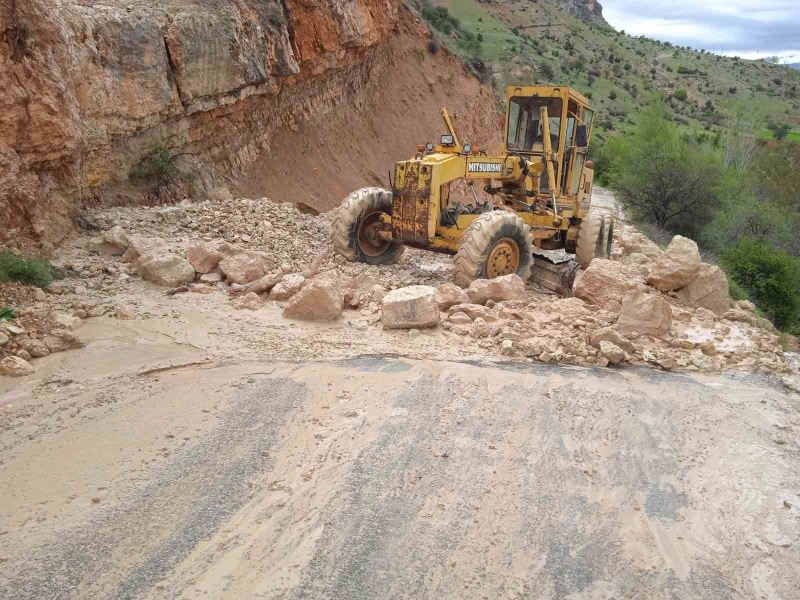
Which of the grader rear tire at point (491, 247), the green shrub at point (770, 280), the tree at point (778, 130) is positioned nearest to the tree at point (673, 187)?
the green shrub at point (770, 280)

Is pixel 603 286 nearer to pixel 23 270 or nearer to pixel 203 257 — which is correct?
pixel 203 257

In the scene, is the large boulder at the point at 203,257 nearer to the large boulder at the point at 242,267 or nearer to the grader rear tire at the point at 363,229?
the large boulder at the point at 242,267

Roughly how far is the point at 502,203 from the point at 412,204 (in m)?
2.18

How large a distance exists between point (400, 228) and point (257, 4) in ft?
25.6

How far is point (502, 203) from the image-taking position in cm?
1055

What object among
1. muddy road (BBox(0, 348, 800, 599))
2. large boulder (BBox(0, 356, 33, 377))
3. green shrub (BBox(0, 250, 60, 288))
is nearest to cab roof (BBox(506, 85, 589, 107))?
muddy road (BBox(0, 348, 800, 599))

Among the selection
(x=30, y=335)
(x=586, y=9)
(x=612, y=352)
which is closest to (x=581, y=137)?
(x=612, y=352)

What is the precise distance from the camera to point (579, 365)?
6.52 metres

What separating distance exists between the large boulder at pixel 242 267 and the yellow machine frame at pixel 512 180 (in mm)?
2020

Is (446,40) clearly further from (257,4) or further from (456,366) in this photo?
(456,366)

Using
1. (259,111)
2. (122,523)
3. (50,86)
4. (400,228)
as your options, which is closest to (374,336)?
(400,228)

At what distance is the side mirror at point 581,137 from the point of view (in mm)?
10109

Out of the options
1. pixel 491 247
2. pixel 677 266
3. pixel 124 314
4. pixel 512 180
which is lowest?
pixel 124 314

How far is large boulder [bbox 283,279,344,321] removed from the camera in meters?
7.18
